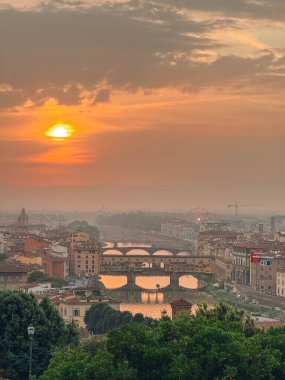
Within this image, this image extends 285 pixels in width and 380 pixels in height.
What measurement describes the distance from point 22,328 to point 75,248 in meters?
31.0

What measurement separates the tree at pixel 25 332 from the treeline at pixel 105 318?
6.30 metres

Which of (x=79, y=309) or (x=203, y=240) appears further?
(x=203, y=240)

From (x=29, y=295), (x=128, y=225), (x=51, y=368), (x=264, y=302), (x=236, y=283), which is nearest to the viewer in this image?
(x=51, y=368)

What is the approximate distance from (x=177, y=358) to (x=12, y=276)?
20.6 metres

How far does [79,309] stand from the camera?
24141 mm

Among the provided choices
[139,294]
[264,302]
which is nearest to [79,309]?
[264,302]

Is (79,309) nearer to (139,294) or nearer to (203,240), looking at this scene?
(139,294)

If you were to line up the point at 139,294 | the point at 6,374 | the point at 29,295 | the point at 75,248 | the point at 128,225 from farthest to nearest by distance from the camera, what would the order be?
the point at 128,225, the point at 75,248, the point at 139,294, the point at 29,295, the point at 6,374

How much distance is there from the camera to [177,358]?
9914mm

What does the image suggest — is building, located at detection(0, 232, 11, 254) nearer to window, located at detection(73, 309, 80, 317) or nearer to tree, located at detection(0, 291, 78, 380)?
window, located at detection(73, 309, 80, 317)

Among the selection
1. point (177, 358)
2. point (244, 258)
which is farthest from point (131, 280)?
point (177, 358)

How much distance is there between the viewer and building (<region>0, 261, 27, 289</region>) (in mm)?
29494

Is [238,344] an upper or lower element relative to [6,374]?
upper

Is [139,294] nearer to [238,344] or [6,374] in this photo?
[6,374]
